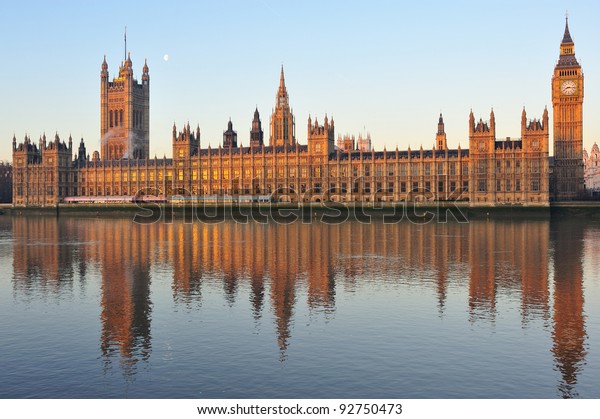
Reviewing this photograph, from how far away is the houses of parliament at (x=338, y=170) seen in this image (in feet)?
487

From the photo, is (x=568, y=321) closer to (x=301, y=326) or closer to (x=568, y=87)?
(x=301, y=326)

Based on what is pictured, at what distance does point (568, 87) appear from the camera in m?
162

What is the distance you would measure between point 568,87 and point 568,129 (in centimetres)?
952

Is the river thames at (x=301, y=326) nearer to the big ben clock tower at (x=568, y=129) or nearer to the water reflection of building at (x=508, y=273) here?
the water reflection of building at (x=508, y=273)

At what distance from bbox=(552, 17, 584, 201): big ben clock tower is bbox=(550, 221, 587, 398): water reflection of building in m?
113

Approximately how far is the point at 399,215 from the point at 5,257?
8876 cm

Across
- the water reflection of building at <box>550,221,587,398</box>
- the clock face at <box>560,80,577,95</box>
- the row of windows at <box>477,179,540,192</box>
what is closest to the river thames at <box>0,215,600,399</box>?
the water reflection of building at <box>550,221,587,398</box>

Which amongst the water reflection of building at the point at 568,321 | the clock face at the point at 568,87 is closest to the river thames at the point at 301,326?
the water reflection of building at the point at 568,321

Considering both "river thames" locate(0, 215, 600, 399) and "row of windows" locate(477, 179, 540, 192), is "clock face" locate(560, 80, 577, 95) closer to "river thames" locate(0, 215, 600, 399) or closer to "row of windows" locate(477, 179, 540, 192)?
"row of windows" locate(477, 179, 540, 192)

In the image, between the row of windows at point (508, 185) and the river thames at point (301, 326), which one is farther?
the row of windows at point (508, 185)

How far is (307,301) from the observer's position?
35.0 m

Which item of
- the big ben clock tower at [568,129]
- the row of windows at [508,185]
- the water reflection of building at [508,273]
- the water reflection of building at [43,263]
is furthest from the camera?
the big ben clock tower at [568,129]

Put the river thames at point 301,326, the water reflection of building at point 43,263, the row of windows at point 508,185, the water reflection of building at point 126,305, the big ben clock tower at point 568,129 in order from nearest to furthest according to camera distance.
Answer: the river thames at point 301,326 < the water reflection of building at point 126,305 < the water reflection of building at point 43,263 < the row of windows at point 508,185 < the big ben clock tower at point 568,129

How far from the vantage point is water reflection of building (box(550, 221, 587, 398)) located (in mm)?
22672
